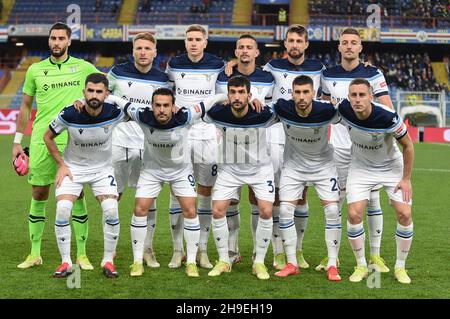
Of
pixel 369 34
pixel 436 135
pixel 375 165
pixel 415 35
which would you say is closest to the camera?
pixel 375 165

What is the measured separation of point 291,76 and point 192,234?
1699 millimetres

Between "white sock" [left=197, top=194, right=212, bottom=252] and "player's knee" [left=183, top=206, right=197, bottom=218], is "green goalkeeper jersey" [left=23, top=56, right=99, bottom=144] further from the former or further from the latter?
"white sock" [left=197, top=194, right=212, bottom=252]

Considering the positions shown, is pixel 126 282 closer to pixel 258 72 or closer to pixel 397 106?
pixel 258 72

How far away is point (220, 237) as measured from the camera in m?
6.79

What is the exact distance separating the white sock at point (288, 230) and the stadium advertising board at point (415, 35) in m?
28.4

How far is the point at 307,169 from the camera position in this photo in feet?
22.2

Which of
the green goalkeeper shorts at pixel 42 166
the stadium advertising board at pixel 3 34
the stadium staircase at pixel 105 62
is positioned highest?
the stadium advertising board at pixel 3 34

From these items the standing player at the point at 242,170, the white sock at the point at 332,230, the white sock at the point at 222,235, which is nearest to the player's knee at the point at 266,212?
the standing player at the point at 242,170

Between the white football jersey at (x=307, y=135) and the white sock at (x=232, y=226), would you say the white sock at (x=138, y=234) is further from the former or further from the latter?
the white football jersey at (x=307, y=135)

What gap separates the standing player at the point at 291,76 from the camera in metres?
7.10

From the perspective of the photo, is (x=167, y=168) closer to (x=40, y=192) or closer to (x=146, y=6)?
(x=40, y=192)

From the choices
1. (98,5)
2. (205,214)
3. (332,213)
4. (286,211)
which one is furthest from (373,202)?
(98,5)

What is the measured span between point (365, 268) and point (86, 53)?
105 ft

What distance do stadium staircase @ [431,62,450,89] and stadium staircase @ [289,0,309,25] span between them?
6.24 meters
